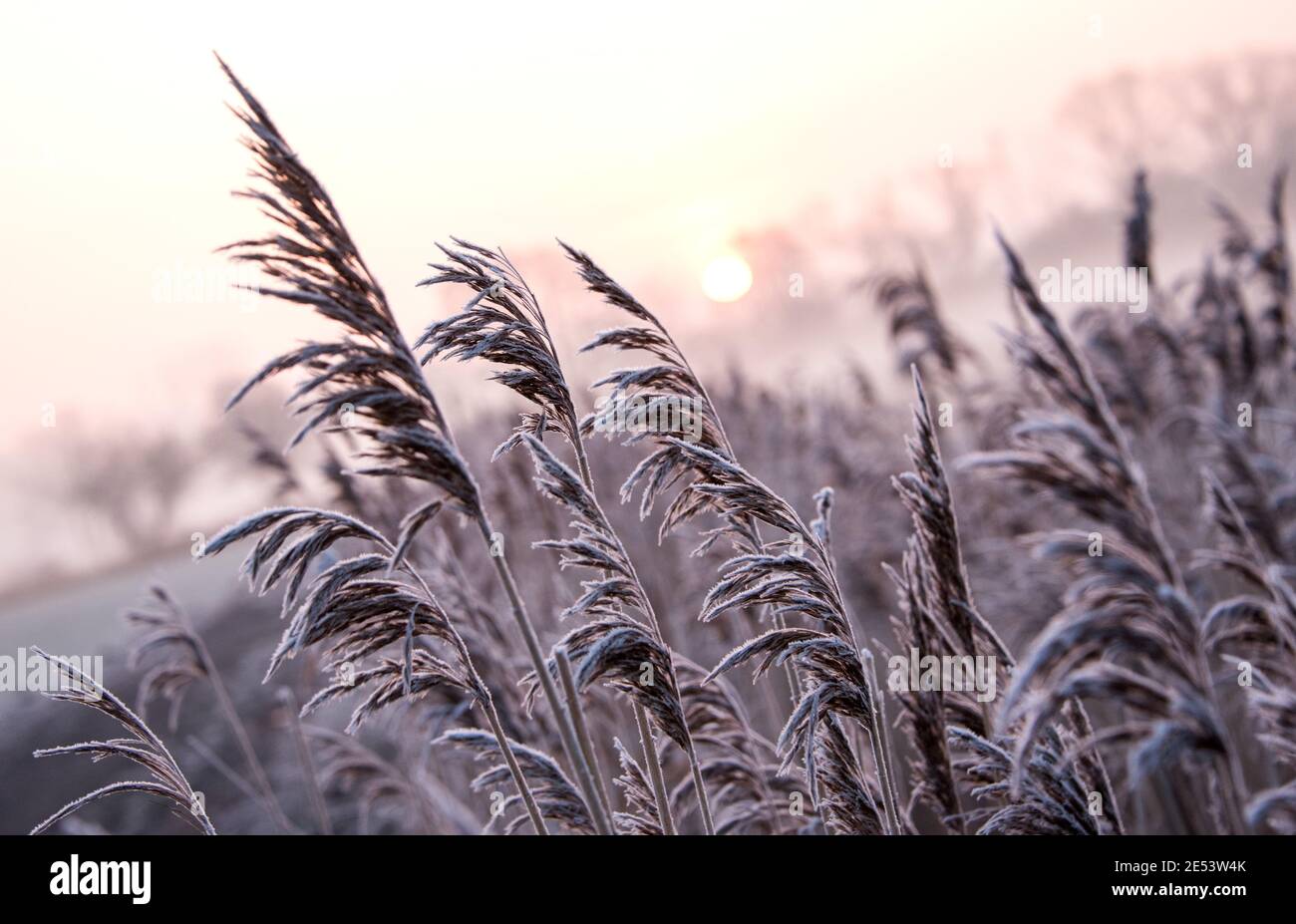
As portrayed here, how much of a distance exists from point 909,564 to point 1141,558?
0.69 m

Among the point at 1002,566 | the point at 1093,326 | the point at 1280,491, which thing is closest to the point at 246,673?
the point at 1002,566

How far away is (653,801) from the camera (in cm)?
276

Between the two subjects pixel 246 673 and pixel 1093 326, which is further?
pixel 246 673

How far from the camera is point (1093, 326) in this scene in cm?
907

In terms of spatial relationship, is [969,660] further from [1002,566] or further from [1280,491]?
[1002,566]

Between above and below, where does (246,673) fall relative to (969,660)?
above

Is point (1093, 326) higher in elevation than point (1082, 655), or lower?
higher

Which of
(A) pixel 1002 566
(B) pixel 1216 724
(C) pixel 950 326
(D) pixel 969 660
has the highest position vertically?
(C) pixel 950 326
